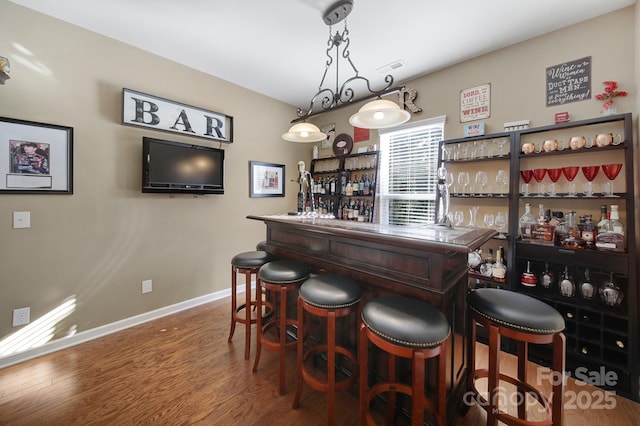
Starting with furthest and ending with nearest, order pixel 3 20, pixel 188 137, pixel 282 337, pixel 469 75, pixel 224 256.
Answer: pixel 224 256, pixel 188 137, pixel 469 75, pixel 3 20, pixel 282 337

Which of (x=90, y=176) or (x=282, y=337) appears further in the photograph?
(x=90, y=176)

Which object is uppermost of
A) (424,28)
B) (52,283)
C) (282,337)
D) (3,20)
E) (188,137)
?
(424,28)

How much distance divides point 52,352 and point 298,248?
2387 mm

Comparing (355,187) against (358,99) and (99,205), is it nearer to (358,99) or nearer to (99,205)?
(358,99)

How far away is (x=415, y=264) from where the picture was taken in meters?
1.35

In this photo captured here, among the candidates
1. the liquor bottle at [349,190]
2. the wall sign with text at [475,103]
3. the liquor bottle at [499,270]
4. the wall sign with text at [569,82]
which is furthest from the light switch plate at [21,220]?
the wall sign with text at [569,82]

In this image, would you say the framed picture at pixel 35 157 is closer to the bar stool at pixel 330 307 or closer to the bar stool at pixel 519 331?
the bar stool at pixel 330 307

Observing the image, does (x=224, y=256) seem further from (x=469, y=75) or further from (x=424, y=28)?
(x=469, y=75)

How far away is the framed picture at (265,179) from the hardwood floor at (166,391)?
2118 millimetres

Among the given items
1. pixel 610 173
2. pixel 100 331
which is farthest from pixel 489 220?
pixel 100 331

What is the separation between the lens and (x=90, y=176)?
2.35 m

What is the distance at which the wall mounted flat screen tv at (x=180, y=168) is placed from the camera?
259 centimetres

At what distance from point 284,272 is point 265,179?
2.32m

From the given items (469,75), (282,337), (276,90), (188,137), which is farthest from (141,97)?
(469,75)
